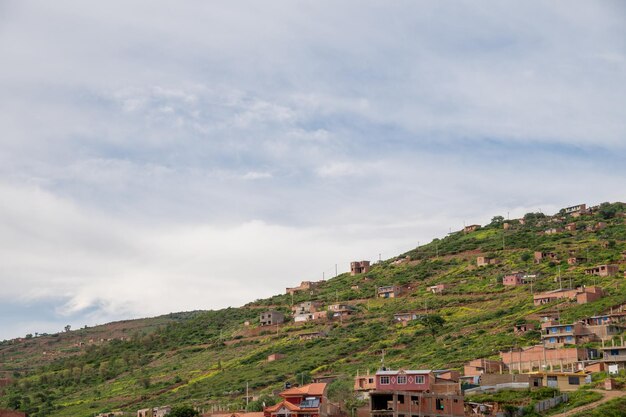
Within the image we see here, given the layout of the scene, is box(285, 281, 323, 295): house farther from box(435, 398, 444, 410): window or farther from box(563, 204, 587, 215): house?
box(435, 398, 444, 410): window

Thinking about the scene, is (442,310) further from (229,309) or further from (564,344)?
(229,309)

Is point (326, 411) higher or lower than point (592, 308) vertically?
lower

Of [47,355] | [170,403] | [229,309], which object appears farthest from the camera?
[47,355]

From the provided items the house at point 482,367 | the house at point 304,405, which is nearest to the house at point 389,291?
the house at point 482,367

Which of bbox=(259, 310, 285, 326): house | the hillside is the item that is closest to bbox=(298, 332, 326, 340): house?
the hillside

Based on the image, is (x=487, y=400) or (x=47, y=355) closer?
(x=487, y=400)

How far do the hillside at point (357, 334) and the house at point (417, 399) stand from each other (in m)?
8.53

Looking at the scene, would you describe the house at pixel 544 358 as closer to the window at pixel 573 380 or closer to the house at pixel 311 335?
the window at pixel 573 380

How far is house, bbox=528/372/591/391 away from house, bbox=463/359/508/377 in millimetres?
6421

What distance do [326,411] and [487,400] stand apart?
12.5 m

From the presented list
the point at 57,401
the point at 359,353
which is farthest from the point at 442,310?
the point at 57,401

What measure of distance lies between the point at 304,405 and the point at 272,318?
259 ft

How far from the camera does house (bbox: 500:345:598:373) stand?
9056 cm

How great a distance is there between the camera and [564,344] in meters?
96.0
